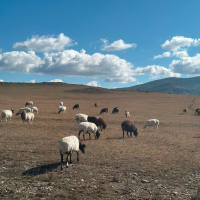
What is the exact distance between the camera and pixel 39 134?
52.5ft

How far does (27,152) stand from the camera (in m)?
11.3

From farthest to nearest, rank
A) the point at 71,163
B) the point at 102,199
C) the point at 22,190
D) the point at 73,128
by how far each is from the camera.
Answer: the point at 73,128, the point at 71,163, the point at 22,190, the point at 102,199

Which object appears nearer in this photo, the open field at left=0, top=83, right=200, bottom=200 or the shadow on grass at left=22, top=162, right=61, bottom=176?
the open field at left=0, top=83, right=200, bottom=200

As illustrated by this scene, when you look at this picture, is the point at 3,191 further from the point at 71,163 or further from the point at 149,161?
the point at 149,161

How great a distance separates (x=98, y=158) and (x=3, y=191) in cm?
498

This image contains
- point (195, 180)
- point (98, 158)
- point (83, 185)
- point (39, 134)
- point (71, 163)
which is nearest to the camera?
point (83, 185)

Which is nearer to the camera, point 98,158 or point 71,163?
point 71,163

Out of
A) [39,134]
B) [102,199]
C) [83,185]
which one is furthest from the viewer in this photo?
[39,134]

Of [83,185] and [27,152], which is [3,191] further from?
[27,152]

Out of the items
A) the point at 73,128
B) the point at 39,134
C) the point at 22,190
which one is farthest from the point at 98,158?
the point at 73,128

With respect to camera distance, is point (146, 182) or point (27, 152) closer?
point (146, 182)

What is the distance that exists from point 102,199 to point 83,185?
120 cm

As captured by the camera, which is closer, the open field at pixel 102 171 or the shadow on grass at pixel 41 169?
the open field at pixel 102 171

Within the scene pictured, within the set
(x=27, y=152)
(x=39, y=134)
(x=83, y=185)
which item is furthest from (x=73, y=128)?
(x=83, y=185)
